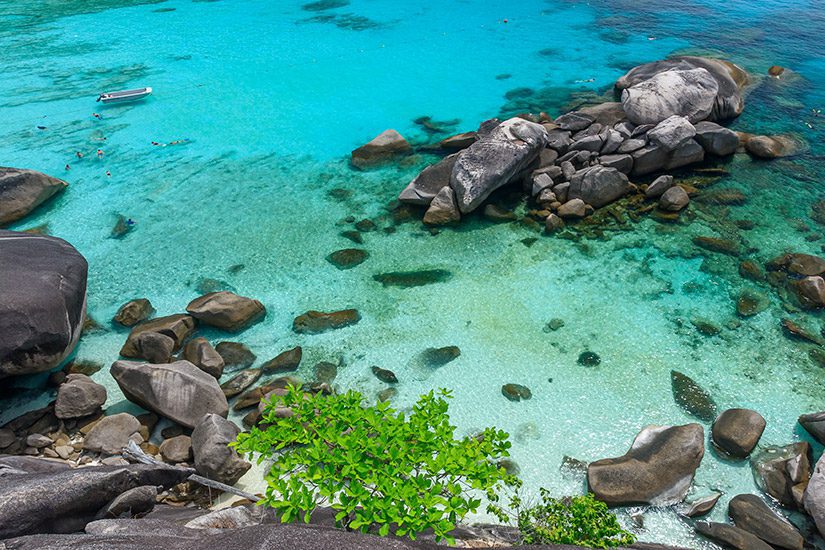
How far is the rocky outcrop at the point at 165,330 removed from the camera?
33.9ft

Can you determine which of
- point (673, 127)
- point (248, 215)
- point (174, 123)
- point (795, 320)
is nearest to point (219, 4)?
point (174, 123)

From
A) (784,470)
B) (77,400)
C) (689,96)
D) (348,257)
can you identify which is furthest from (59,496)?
(689,96)

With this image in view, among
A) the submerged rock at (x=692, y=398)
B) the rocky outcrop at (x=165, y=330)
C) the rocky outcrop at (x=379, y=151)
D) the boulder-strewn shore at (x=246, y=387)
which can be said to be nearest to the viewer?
the boulder-strewn shore at (x=246, y=387)

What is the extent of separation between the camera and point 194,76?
22891mm

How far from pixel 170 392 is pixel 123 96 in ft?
52.4

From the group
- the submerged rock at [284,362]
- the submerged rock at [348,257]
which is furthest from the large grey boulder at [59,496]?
the submerged rock at [348,257]

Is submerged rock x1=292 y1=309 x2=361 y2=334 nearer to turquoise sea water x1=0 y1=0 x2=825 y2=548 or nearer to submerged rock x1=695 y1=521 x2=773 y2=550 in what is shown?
turquoise sea water x1=0 y1=0 x2=825 y2=548

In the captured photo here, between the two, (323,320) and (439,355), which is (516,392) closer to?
(439,355)

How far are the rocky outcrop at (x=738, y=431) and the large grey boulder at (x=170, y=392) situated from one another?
782 cm

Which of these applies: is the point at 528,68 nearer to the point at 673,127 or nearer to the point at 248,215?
the point at 673,127

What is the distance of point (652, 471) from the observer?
7766 mm

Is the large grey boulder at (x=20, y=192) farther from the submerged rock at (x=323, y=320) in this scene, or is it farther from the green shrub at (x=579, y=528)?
the green shrub at (x=579, y=528)

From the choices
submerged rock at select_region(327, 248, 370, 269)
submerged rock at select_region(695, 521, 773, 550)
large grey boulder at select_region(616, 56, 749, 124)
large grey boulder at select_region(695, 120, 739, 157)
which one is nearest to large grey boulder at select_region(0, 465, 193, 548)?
submerged rock at select_region(327, 248, 370, 269)

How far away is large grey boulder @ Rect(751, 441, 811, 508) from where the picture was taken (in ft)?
25.0
